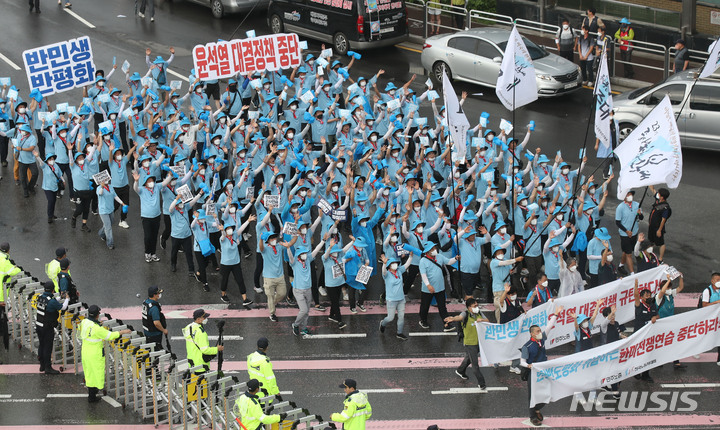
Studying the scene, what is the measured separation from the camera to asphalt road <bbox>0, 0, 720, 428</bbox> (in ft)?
51.6

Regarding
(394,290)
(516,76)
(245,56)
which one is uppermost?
(516,76)

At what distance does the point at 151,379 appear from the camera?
1529cm

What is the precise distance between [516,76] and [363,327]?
5.17m

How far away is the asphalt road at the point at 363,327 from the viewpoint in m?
15.7

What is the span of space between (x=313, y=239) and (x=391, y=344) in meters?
4.08

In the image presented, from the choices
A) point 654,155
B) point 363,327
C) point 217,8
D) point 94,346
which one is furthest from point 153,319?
point 217,8

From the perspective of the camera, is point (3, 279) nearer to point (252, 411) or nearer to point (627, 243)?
point (252, 411)

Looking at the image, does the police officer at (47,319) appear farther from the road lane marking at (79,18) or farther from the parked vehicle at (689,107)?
the road lane marking at (79,18)

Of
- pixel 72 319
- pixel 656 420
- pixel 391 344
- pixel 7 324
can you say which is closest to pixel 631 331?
pixel 656 420

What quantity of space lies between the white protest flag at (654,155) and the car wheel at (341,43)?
1301 cm

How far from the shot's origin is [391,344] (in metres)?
17.5

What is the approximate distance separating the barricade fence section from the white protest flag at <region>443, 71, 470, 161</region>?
19.6 ft

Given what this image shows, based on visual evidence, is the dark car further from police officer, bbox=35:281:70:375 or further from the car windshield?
police officer, bbox=35:281:70:375

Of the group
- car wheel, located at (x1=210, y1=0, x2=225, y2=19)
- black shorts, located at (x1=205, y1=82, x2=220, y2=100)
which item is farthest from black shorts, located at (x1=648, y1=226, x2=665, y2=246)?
car wheel, located at (x1=210, y1=0, x2=225, y2=19)
